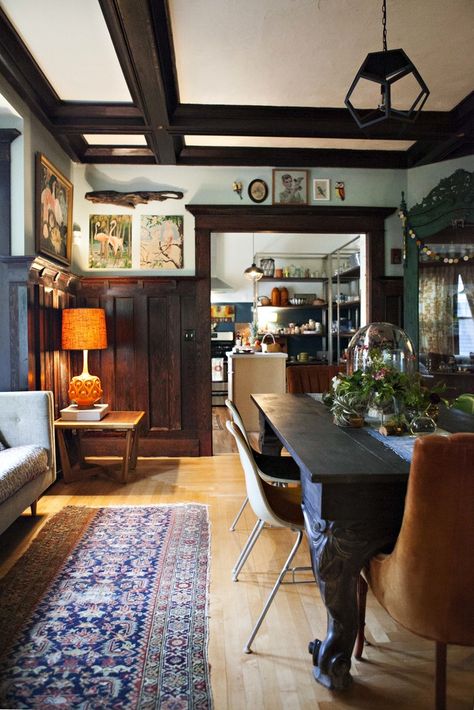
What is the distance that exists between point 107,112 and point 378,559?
143 inches

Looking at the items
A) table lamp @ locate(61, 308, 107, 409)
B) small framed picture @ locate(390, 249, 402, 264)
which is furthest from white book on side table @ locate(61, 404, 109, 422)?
small framed picture @ locate(390, 249, 402, 264)

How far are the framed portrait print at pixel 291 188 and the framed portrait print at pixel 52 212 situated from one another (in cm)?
200

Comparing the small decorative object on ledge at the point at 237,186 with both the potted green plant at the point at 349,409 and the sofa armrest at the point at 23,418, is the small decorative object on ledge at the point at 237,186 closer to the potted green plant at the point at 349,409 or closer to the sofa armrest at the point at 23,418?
the sofa armrest at the point at 23,418

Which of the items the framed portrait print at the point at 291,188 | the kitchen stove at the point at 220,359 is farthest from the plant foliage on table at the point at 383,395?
the kitchen stove at the point at 220,359

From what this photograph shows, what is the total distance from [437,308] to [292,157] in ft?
6.60

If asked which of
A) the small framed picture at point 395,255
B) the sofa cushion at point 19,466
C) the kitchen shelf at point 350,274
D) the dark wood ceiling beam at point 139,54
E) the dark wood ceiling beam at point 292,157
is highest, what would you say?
the dark wood ceiling beam at point 292,157

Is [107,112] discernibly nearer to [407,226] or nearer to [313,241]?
[407,226]

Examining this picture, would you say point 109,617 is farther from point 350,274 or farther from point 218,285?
point 218,285

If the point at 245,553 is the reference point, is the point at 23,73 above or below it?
above

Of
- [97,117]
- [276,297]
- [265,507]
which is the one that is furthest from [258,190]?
[265,507]

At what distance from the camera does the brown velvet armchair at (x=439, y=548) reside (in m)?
1.33

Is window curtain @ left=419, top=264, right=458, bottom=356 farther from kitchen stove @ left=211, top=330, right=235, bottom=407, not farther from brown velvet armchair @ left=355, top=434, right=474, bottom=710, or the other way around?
kitchen stove @ left=211, top=330, right=235, bottom=407

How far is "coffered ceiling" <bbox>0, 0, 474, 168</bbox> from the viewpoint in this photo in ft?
9.10

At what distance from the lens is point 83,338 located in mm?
4281
